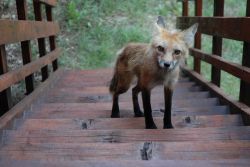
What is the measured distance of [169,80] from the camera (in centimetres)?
320

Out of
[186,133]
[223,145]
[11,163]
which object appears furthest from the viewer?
[186,133]

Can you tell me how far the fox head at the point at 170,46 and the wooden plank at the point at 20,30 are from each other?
1194 mm

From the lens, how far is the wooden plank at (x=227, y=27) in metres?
3.20

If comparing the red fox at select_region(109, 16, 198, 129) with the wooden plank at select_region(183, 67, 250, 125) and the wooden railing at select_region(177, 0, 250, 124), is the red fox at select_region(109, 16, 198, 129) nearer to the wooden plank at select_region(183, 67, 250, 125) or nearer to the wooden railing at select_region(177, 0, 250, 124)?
the wooden railing at select_region(177, 0, 250, 124)

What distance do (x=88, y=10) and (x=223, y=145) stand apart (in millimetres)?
7875

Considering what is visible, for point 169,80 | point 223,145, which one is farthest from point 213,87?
point 223,145

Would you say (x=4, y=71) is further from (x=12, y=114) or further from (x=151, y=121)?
(x=151, y=121)

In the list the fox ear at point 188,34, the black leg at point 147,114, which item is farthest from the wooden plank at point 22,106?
the fox ear at point 188,34

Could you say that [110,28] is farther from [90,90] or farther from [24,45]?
[24,45]

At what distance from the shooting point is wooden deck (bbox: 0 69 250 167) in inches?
88.1

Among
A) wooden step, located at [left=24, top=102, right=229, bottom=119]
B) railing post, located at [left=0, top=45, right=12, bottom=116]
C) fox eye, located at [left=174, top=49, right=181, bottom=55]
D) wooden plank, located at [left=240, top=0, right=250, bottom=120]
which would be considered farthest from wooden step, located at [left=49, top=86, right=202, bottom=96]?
fox eye, located at [left=174, top=49, right=181, bottom=55]

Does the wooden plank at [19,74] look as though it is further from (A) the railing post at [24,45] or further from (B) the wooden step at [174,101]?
(B) the wooden step at [174,101]

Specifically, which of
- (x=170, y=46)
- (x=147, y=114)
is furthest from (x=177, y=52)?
(x=147, y=114)

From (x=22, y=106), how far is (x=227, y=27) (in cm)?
214
